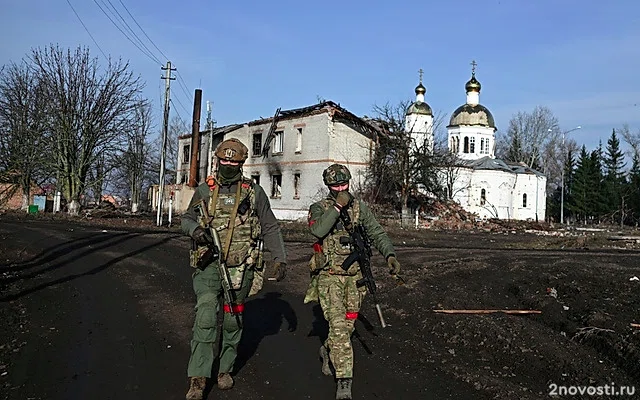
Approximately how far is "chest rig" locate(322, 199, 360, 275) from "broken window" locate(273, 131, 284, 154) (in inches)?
1475

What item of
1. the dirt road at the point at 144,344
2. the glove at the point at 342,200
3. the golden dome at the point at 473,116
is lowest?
the dirt road at the point at 144,344

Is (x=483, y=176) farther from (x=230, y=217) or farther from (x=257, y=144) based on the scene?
(x=230, y=217)

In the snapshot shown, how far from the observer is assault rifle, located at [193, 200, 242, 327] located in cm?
511

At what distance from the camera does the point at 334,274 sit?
5.38 m

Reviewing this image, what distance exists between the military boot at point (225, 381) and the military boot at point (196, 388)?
0.31 meters

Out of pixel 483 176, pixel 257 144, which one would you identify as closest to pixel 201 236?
pixel 257 144

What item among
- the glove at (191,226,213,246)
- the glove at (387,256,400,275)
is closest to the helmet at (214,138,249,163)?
the glove at (191,226,213,246)

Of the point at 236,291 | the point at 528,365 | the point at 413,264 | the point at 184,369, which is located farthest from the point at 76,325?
the point at 413,264

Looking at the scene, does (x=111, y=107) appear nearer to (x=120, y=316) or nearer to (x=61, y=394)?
(x=120, y=316)

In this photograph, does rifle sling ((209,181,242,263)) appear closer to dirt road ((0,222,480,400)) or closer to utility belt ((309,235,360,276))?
utility belt ((309,235,360,276))

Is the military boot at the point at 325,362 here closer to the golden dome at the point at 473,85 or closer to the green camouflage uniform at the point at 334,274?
the green camouflage uniform at the point at 334,274

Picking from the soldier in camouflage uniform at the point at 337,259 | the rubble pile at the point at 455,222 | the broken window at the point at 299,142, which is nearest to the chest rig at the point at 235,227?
the soldier in camouflage uniform at the point at 337,259

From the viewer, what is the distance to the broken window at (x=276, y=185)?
42.9 metres

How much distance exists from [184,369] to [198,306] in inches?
41.8
